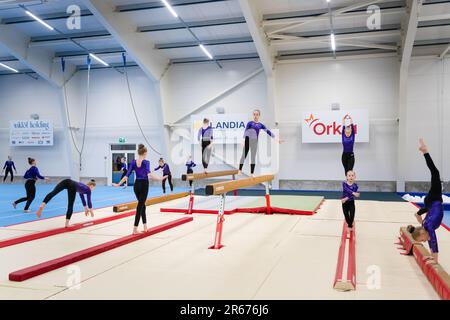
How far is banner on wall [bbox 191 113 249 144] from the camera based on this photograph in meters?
20.0

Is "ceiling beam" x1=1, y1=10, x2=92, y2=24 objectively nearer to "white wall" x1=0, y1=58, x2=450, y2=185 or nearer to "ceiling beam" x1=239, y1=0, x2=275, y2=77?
"white wall" x1=0, y1=58, x2=450, y2=185

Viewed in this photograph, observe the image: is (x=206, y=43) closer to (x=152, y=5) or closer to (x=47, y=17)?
(x=152, y=5)

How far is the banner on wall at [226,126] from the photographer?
19969 millimetres

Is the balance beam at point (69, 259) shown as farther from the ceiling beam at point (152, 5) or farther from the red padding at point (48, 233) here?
the ceiling beam at point (152, 5)

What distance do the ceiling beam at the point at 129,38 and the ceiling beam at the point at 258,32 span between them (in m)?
5.74

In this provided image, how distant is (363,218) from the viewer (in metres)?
9.87

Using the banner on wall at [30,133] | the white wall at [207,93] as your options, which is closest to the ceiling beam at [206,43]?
the white wall at [207,93]

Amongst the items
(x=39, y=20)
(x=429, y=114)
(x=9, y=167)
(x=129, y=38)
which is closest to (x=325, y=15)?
(x=429, y=114)

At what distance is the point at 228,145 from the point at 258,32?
6968 millimetres

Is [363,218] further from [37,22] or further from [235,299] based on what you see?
[37,22]

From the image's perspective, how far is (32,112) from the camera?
2403cm

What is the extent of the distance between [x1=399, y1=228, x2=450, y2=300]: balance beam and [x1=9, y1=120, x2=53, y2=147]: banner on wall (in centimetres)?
2180
